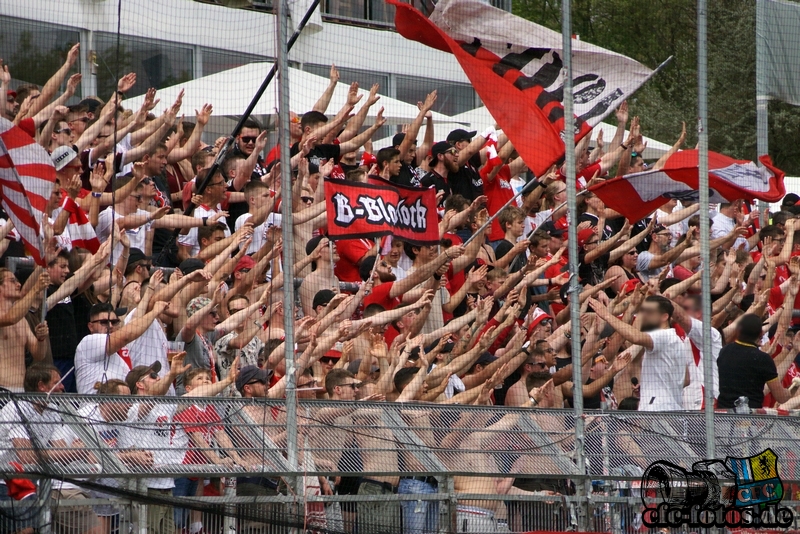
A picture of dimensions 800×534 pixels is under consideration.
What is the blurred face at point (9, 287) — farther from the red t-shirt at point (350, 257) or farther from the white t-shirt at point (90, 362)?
the red t-shirt at point (350, 257)

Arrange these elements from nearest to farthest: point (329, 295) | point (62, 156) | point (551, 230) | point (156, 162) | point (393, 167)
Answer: point (62, 156)
point (329, 295)
point (156, 162)
point (393, 167)
point (551, 230)

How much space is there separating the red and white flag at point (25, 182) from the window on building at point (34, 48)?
536mm

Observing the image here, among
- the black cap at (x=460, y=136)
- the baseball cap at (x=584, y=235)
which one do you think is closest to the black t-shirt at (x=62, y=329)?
the black cap at (x=460, y=136)

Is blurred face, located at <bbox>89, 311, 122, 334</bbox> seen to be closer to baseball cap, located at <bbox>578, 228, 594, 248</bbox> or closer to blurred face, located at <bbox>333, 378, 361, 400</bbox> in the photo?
blurred face, located at <bbox>333, 378, 361, 400</bbox>

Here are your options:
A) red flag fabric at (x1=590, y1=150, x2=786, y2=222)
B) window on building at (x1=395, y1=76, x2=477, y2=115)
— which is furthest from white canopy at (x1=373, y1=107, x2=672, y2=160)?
red flag fabric at (x1=590, y1=150, x2=786, y2=222)

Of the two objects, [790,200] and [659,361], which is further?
[790,200]

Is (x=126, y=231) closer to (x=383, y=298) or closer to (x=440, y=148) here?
(x=383, y=298)

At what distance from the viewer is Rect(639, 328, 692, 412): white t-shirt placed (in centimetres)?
965

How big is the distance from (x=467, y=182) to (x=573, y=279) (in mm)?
5046

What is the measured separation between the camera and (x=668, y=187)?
35.6ft

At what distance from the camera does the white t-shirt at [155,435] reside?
21.6 feet

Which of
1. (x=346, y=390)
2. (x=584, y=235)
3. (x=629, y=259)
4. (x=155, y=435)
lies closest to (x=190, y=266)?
(x=346, y=390)

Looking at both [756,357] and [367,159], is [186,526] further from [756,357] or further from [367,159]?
[367,159]

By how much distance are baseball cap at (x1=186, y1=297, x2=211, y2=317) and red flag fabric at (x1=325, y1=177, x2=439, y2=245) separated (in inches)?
36.8
